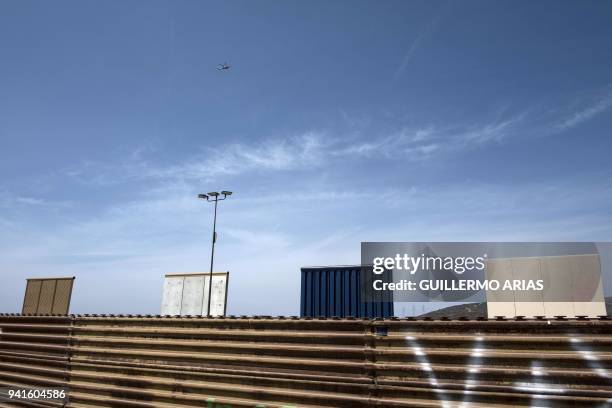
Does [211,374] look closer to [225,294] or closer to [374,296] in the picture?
[374,296]

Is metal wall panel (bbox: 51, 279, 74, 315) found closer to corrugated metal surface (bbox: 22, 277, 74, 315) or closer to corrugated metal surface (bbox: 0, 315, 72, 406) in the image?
corrugated metal surface (bbox: 22, 277, 74, 315)

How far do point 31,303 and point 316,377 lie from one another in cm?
1882

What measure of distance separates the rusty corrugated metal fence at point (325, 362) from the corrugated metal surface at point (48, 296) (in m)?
7.62

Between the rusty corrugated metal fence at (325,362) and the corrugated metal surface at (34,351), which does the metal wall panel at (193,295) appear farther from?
the rusty corrugated metal fence at (325,362)

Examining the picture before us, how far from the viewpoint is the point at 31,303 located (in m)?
21.8

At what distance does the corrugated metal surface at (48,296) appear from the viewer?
20062 millimetres

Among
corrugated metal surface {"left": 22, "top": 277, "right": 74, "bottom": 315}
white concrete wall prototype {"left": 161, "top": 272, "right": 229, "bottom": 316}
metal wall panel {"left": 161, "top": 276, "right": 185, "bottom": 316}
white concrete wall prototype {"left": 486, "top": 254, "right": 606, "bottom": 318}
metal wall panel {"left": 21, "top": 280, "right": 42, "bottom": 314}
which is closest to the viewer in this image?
white concrete wall prototype {"left": 486, "top": 254, "right": 606, "bottom": 318}

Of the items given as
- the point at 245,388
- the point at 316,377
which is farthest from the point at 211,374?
the point at 316,377

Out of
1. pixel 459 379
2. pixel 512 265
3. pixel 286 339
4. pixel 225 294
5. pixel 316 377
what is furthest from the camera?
pixel 225 294

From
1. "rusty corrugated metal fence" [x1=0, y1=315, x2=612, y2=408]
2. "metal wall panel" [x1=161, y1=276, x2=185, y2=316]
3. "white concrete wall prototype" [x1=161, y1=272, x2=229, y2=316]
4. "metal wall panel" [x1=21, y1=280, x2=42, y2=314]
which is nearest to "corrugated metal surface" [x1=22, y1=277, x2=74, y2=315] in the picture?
"metal wall panel" [x1=21, y1=280, x2=42, y2=314]

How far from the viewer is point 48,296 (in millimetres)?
20875

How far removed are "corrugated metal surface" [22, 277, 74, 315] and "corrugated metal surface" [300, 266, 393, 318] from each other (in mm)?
10926

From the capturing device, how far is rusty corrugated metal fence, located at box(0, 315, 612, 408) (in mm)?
7789

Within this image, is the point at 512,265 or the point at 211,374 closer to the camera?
the point at 211,374
